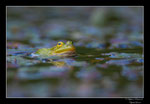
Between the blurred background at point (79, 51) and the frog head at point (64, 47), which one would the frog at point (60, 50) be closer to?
the frog head at point (64, 47)

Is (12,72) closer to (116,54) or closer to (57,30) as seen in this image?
(57,30)

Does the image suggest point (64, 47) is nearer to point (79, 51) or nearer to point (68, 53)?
point (68, 53)

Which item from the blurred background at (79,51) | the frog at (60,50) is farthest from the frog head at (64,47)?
the blurred background at (79,51)

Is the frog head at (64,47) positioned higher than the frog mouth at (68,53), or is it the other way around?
the frog head at (64,47)

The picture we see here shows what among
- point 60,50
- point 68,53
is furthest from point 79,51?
point 60,50

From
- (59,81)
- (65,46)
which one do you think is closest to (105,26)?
(65,46)

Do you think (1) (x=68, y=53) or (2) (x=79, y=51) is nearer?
(1) (x=68, y=53)
